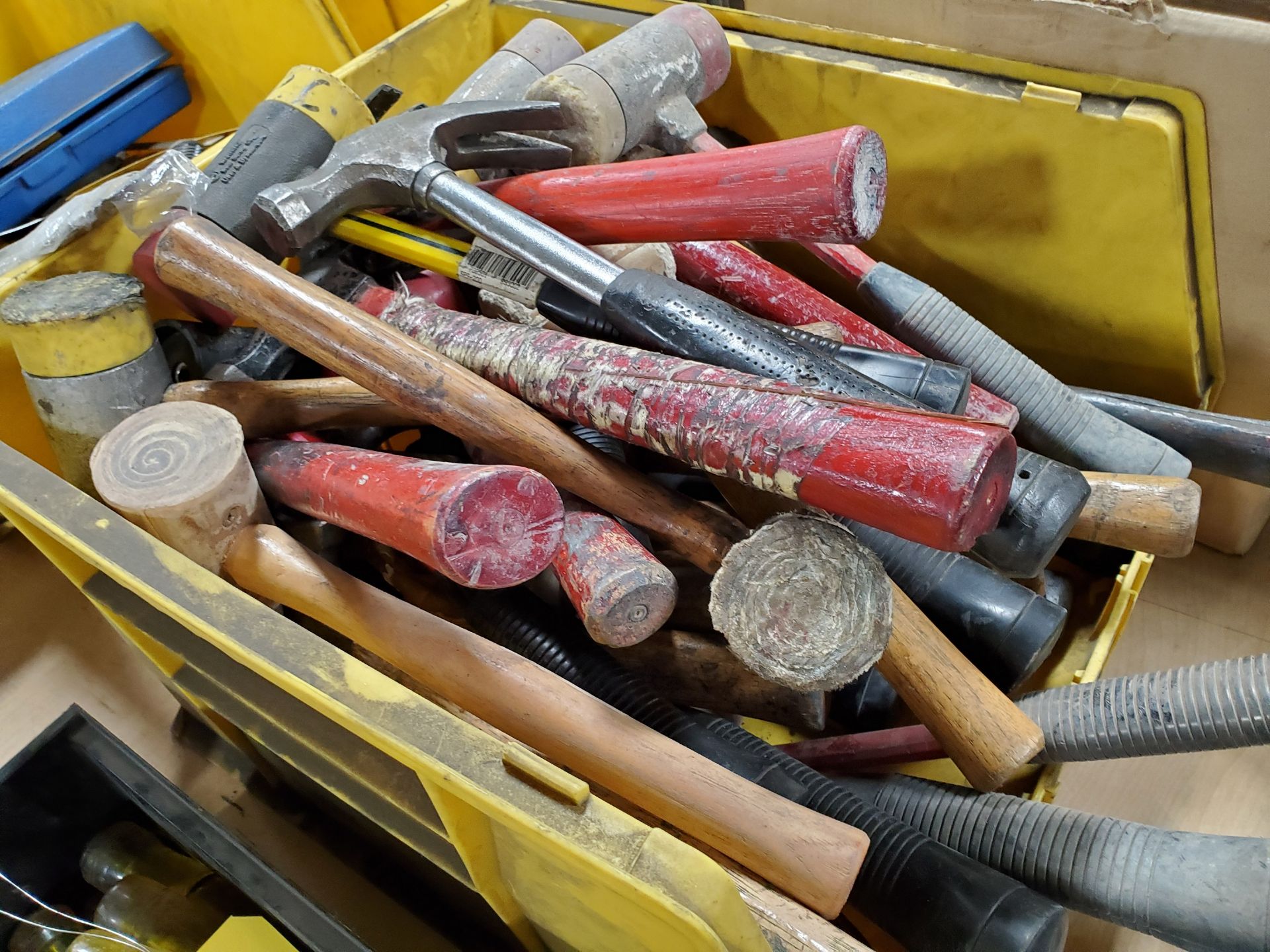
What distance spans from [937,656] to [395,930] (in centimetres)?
70

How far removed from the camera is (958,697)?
75 cm

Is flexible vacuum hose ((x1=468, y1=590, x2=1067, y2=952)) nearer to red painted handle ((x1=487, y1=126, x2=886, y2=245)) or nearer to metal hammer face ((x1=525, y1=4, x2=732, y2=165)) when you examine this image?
red painted handle ((x1=487, y1=126, x2=886, y2=245))

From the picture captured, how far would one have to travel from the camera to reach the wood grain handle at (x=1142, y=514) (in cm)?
80

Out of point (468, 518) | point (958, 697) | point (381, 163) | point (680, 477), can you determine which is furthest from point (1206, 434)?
point (381, 163)

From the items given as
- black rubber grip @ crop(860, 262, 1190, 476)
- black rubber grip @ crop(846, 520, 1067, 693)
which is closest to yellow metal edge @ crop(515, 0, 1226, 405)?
black rubber grip @ crop(860, 262, 1190, 476)

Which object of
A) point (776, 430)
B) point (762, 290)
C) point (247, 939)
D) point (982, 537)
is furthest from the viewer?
point (762, 290)

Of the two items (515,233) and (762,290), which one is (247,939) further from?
(762,290)

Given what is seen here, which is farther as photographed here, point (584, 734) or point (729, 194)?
point (729, 194)

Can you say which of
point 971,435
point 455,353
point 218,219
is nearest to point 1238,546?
point 971,435

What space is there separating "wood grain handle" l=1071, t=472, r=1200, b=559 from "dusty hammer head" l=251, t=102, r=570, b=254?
66 centimetres

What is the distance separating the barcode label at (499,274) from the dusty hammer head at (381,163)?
0.10 metres

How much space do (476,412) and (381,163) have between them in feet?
1.20

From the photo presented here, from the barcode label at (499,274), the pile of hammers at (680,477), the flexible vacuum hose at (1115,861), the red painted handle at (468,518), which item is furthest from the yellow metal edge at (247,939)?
the barcode label at (499,274)

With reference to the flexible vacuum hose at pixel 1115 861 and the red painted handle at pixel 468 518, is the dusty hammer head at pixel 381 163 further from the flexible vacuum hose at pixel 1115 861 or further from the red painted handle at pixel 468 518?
the flexible vacuum hose at pixel 1115 861
